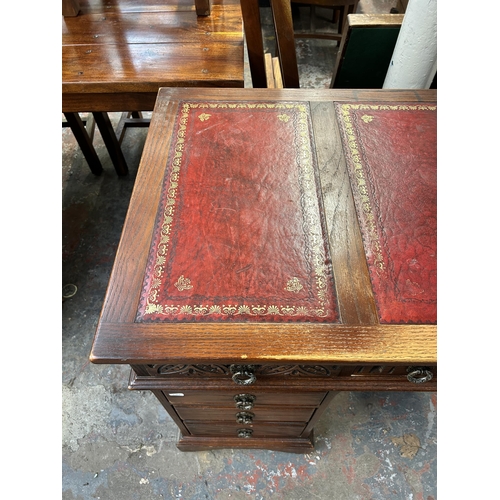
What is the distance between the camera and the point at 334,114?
4.23 feet

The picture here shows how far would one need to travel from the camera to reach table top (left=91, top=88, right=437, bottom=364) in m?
0.85

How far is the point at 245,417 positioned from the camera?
1302 millimetres

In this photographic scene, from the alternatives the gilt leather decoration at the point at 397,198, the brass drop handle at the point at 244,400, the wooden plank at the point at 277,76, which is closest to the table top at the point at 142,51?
the wooden plank at the point at 277,76

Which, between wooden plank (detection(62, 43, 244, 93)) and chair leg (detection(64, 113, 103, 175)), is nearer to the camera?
wooden plank (detection(62, 43, 244, 93))

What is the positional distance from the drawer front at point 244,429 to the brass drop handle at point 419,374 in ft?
1.94

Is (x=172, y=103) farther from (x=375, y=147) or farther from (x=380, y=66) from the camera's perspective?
(x=380, y=66)

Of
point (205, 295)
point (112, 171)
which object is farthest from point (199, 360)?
point (112, 171)

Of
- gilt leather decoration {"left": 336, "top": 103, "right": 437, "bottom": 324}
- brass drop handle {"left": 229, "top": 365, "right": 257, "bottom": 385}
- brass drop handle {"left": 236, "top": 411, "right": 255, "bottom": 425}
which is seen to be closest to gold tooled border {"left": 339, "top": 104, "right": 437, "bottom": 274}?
gilt leather decoration {"left": 336, "top": 103, "right": 437, "bottom": 324}

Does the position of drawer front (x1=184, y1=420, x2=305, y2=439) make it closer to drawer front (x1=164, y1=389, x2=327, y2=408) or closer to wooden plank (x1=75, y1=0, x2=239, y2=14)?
drawer front (x1=164, y1=389, x2=327, y2=408)

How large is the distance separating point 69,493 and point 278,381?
3.79ft

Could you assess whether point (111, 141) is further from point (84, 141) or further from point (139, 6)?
point (139, 6)

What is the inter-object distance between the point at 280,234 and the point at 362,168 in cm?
37

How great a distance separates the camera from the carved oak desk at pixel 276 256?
0.86m

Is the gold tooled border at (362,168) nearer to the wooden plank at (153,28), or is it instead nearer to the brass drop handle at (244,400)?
the brass drop handle at (244,400)
